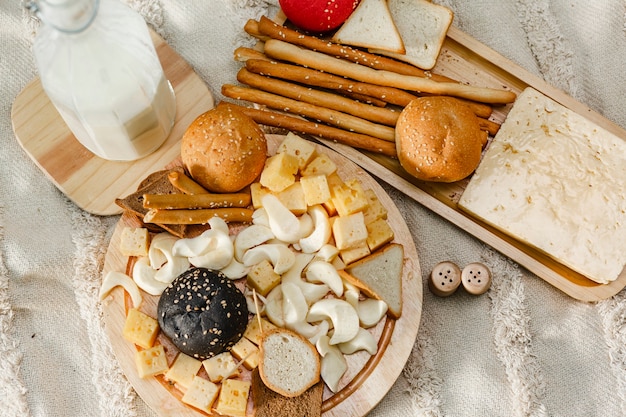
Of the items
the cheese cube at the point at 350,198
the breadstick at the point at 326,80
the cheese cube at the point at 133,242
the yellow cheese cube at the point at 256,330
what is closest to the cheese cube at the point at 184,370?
the yellow cheese cube at the point at 256,330

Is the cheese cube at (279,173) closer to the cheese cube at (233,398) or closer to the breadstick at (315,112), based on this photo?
the breadstick at (315,112)

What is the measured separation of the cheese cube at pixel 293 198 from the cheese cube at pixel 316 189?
0.10ft

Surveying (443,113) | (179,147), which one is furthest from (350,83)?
(179,147)

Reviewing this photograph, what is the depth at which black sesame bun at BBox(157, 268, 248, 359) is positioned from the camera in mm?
1595

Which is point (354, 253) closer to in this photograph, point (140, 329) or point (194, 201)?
point (194, 201)

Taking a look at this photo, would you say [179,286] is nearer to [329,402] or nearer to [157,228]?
[157,228]

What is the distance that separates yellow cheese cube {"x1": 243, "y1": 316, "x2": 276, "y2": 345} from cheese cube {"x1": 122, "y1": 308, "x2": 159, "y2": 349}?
213 millimetres

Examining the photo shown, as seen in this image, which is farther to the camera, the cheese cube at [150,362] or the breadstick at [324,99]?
the breadstick at [324,99]

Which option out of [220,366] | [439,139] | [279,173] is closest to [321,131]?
[279,173]

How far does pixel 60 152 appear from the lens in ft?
5.99

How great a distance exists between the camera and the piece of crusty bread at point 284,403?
5.33 ft

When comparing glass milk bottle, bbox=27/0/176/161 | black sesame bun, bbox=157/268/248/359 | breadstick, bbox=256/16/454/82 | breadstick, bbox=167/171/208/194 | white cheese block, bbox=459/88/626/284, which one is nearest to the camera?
glass milk bottle, bbox=27/0/176/161

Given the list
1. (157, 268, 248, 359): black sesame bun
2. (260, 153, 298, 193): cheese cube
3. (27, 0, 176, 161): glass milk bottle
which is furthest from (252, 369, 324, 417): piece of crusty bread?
(27, 0, 176, 161): glass milk bottle

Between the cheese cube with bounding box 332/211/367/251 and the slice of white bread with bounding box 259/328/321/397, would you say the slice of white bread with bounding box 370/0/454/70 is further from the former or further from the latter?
the slice of white bread with bounding box 259/328/321/397
